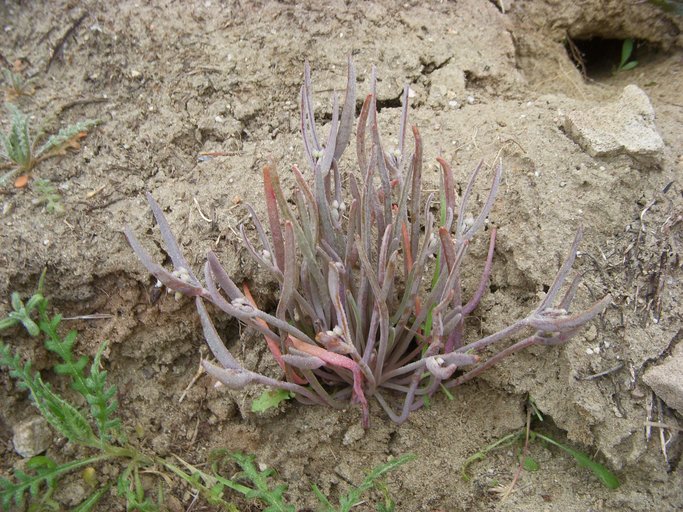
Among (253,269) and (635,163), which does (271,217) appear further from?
(635,163)

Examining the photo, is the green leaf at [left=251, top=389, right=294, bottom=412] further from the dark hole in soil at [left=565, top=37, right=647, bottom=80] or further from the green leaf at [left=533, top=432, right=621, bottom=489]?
the dark hole in soil at [left=565, top=37, right=647, bottom=80]

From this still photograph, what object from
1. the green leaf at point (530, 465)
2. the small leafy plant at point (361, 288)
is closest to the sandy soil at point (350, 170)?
the green leaf at point (530, 465)

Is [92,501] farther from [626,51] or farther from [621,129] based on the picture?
[626,51]

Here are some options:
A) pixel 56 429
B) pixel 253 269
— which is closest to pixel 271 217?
pixel 253 269

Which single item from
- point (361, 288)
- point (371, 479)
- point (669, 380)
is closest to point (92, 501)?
point (371, 479)

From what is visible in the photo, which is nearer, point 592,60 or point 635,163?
point 635,163
